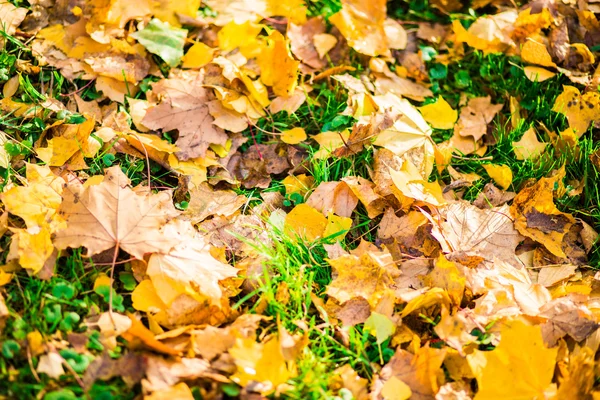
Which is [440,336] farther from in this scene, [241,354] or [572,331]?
[241,354]

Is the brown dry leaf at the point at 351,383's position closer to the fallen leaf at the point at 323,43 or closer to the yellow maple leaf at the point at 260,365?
the yellow maple leaf at the point at 260,365

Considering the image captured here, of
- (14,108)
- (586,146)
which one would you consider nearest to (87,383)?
(14,108)

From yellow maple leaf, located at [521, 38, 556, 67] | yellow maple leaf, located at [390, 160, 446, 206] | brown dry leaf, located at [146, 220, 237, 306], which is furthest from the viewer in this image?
yellow maple leaf, located at [521, 38, 556, 67]

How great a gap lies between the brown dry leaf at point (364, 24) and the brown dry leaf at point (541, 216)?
949 millimetres

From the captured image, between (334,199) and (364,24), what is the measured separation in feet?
3.08

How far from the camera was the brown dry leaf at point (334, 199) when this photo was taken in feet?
6.84

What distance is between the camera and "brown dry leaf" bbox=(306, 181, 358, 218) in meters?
2.08

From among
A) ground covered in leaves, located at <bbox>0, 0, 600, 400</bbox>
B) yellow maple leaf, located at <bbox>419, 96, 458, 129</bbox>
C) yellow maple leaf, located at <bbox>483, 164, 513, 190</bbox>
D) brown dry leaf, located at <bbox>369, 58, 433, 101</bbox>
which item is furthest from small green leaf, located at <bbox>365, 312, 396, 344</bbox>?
brown dry leaf, located at <bbox>369, 58, 433, 101</bbox>

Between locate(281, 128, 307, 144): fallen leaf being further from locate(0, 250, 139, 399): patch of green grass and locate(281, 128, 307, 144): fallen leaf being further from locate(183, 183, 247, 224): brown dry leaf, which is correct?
locate(0, 250, 139, 399): patch of green grass

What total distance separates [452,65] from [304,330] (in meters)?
1.60

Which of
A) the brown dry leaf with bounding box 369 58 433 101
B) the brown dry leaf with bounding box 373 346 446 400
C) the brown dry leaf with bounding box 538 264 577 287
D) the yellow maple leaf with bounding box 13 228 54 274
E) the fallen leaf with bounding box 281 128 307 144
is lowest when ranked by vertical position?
the brown dry leaf with bounding box 373 346 446 400

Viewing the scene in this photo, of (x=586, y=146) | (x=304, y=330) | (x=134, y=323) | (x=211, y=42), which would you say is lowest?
(x=304, y=330)

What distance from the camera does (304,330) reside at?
1728mm

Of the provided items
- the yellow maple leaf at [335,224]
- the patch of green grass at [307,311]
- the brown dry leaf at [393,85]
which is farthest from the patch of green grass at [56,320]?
the brown dry leaf at [393,85]
